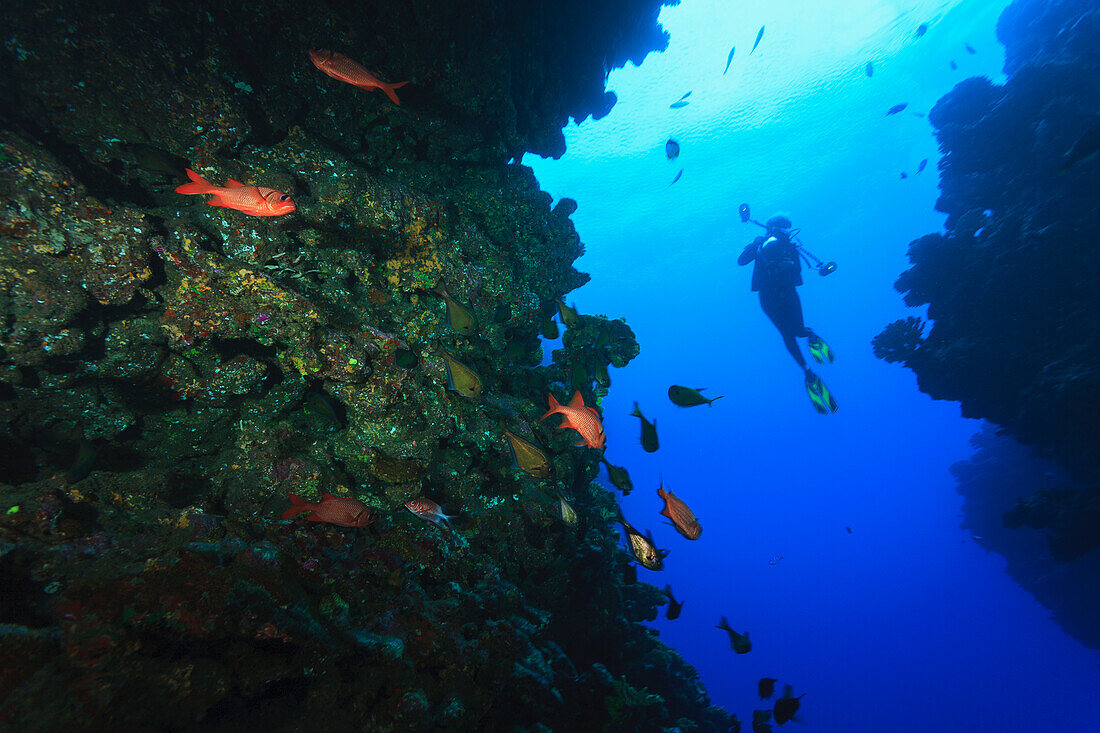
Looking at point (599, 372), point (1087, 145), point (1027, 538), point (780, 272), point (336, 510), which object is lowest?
point (336, 510)

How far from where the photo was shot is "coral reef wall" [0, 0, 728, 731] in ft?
6.75

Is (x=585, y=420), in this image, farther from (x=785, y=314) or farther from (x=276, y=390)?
(x=785, y=314)

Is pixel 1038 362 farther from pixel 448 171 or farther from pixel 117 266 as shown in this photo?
pixel 117 266

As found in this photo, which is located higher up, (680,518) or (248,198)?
(680,518)

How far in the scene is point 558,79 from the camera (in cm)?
696

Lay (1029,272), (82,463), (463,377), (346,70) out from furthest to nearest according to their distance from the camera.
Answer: (1029,272), (463,377), (82,463), (346,70)

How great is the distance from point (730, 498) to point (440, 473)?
8885cm

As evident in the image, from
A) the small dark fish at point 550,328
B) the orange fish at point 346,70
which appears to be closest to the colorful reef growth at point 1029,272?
the small dark fish at point 550,328

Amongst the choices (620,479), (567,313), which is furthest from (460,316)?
(620,479)

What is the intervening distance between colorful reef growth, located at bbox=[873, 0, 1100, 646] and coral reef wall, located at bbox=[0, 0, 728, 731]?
13.2m

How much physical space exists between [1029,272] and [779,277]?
240 inches

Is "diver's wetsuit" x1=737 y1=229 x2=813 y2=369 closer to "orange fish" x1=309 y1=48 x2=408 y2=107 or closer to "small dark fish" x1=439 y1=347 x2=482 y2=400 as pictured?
"small dark fish" x1=439 y1=347 x2=482 y2=400

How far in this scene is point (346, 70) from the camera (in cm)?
260

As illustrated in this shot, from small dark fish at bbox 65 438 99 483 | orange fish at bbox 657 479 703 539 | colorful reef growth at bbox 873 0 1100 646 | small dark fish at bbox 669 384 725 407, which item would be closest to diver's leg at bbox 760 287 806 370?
colorful reef growth at bbox 873 0 1100 646
